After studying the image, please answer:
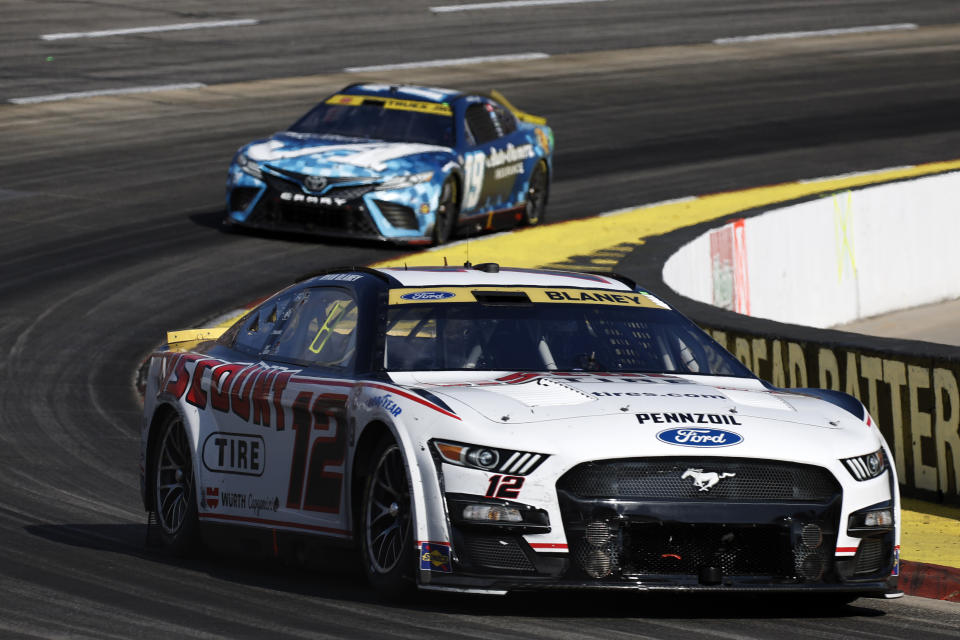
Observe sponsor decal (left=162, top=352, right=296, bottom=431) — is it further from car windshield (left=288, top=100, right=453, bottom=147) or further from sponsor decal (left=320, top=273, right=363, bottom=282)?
car windshield (left=288, top=100, right=453, bottom=147)

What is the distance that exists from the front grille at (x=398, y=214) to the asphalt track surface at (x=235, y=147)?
0.44 metres

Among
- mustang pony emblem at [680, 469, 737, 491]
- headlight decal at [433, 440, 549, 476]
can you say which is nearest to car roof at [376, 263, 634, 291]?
headlight decal at [433, 440, 549, 476]

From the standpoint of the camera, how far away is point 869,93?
30.7 metres

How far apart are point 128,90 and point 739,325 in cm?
1826

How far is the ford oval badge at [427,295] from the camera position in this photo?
7.98 metres

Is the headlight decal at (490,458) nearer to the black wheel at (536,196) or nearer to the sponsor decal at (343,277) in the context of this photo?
the sponsor decal at (343,277)

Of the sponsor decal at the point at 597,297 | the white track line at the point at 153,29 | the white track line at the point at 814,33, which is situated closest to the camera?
the sponsor decal at the point at 597,297

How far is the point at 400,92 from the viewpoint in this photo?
20.0 m

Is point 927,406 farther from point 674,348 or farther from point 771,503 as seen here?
point 771,503

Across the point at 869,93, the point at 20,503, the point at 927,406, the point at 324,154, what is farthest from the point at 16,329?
the point at 869,93

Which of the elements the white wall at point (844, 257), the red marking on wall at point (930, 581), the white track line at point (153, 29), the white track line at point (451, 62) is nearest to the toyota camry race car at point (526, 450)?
the red marking on wall at point (930, 581)

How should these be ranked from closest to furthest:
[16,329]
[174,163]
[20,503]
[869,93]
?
[20,503], [16,329], [174,163], [869,93]

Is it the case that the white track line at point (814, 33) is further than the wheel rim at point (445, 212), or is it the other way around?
the white track line at point (814, 33)

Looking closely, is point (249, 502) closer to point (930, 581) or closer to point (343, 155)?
point (930, 581)
